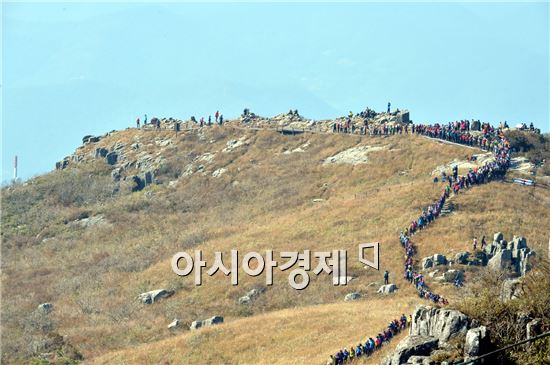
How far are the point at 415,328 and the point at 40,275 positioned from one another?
59.1 metres

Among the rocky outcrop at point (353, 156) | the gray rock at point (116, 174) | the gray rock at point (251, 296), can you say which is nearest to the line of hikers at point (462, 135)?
the rocky outcrop at point (353, 156)

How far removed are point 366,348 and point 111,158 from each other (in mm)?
81862

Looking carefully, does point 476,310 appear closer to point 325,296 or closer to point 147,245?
point 325,296

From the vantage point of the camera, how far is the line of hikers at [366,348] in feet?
149

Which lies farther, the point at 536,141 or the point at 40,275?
the point at 536,141

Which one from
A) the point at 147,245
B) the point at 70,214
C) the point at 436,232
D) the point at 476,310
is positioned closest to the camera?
the point at 476,310

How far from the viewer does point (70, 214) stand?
106m

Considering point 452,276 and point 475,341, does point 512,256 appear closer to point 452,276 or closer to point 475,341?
point 452,276

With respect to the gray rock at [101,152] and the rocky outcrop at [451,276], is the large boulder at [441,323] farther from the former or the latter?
the gray rock at [101,152]

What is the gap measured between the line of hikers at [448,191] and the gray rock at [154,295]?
17.5 metres

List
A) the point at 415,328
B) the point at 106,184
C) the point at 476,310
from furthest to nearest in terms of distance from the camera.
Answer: the point at 106,184 → the point at 415,328 → the point at 476,310

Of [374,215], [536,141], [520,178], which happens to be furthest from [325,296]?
[536,141]

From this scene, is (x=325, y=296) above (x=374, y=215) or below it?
below

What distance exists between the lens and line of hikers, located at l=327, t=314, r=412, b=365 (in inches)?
1791
